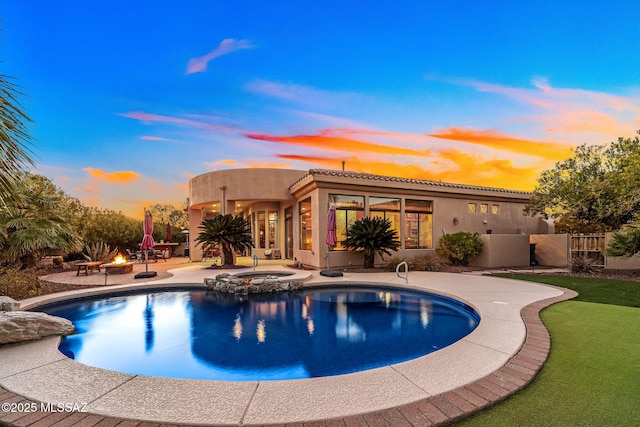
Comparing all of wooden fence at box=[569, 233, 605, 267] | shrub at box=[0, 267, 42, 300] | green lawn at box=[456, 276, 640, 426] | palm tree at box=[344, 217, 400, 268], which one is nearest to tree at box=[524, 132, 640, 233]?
wooden fence at box=[569, 233, 605, 267]

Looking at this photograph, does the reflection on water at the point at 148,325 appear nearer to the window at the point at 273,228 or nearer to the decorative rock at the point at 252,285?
the decorative rock at the point at 252,285

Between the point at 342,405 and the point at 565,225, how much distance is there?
2357 centimetres

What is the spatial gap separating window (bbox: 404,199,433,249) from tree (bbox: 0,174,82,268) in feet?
51.9

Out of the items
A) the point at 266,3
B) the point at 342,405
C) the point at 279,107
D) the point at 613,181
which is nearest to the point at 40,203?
the point at 279,107

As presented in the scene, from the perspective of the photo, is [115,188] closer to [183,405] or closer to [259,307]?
[259,307]

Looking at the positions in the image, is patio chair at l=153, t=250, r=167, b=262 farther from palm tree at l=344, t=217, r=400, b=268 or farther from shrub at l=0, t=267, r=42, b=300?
palm tree at l=344, t=217, r=400, b=268

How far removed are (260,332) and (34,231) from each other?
1164 cm

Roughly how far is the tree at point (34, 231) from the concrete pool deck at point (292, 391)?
9.75m

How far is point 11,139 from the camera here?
315 cm

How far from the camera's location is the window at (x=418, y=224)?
15.5m

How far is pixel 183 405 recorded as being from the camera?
106 inches

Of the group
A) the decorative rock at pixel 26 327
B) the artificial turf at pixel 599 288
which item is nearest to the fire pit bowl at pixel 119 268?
the decorative rock at pixel 26 327

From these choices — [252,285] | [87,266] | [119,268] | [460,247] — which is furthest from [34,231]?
[460,247]

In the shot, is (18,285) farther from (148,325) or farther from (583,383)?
(583,383)
